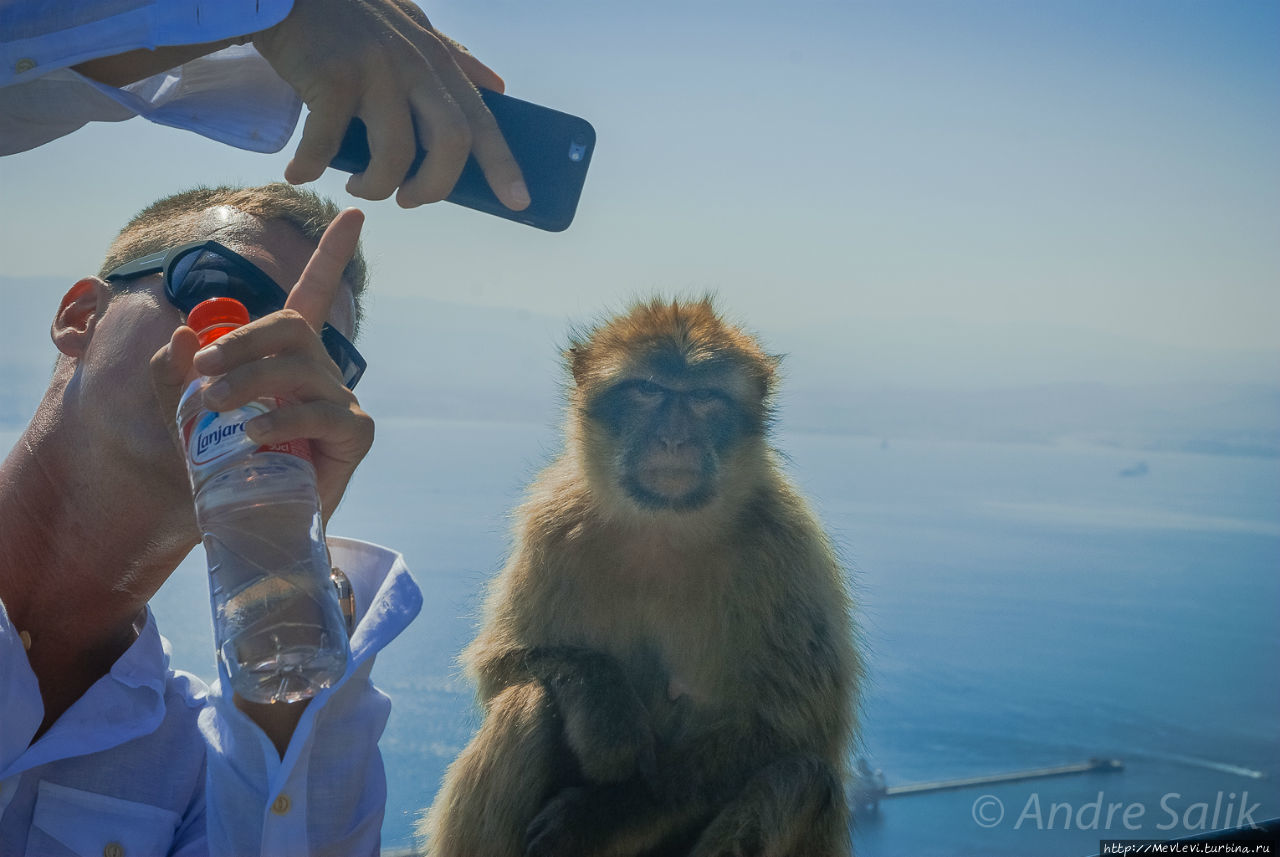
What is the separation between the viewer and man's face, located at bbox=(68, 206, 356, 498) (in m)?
1.46

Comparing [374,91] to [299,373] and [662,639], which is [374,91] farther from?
[662,639]

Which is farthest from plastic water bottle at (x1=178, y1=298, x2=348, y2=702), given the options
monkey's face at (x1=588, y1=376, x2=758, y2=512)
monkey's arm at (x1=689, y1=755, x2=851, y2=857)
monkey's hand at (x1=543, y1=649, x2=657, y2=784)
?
monkey's face at (x1=588, y1=376, x2=758, y2=512)

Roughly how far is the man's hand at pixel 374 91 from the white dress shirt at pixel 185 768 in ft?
2.64

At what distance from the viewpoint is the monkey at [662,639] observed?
4.93 feet

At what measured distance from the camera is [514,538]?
1.93m

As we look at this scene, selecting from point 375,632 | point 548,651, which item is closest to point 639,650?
point 548,651

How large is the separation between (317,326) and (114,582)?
2.57 feet

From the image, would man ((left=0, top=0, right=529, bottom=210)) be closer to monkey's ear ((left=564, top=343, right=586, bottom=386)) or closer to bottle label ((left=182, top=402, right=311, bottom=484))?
bottle label ((left=182, top=402, right=311, bottom=484))

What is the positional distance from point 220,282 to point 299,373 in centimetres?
45

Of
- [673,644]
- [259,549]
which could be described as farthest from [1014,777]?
[259,549]

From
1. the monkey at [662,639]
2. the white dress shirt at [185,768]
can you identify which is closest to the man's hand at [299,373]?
the white dress shirt at [185,768]

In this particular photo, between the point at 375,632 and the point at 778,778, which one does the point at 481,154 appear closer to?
the point at 375,632

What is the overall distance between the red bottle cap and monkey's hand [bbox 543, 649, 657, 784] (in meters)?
0.79

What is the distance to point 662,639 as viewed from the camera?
1761 mm
